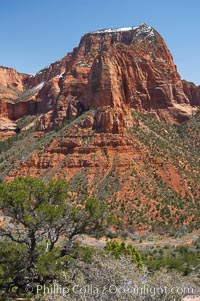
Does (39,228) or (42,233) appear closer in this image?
(39,228)

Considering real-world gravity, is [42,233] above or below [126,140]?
below

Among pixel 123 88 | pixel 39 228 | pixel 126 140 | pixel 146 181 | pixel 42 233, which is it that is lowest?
pixel 42 233

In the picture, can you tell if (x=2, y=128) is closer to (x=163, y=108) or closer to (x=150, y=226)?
(x=163, y=108)

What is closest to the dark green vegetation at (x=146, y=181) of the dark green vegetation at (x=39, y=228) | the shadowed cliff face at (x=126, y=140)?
the shadowed cliff face at (x=126, y=140)

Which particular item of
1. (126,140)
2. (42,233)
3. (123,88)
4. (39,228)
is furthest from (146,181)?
(39,228)

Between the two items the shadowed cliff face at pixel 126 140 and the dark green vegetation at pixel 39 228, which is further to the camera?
the shadowed cliff face at pixel 126 140

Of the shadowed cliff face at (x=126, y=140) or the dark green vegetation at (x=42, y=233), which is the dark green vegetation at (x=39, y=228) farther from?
the shadowed cliff face at (x=126, y=140)

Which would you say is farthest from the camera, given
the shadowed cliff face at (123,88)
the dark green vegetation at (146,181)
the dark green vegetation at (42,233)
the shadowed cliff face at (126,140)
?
the shadowed cliff face at (123,88)

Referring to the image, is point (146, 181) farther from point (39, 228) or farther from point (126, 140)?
point (39, 228)

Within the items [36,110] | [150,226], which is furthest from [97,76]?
[36,110]

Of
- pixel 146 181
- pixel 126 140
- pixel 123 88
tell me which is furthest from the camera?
pixel 123 88

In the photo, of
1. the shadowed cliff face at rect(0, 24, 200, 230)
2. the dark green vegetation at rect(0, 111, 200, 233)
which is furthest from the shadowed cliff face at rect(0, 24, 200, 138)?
the dark green vegetation at rect(0, 111, 200, 233)

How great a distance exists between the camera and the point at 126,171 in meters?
63.5

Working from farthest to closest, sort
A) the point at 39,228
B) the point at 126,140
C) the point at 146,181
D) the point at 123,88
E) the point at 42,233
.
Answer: the point at 123,88, the point at 126,140, the point at 146,181, the point at 42,233, the point at 39,228
